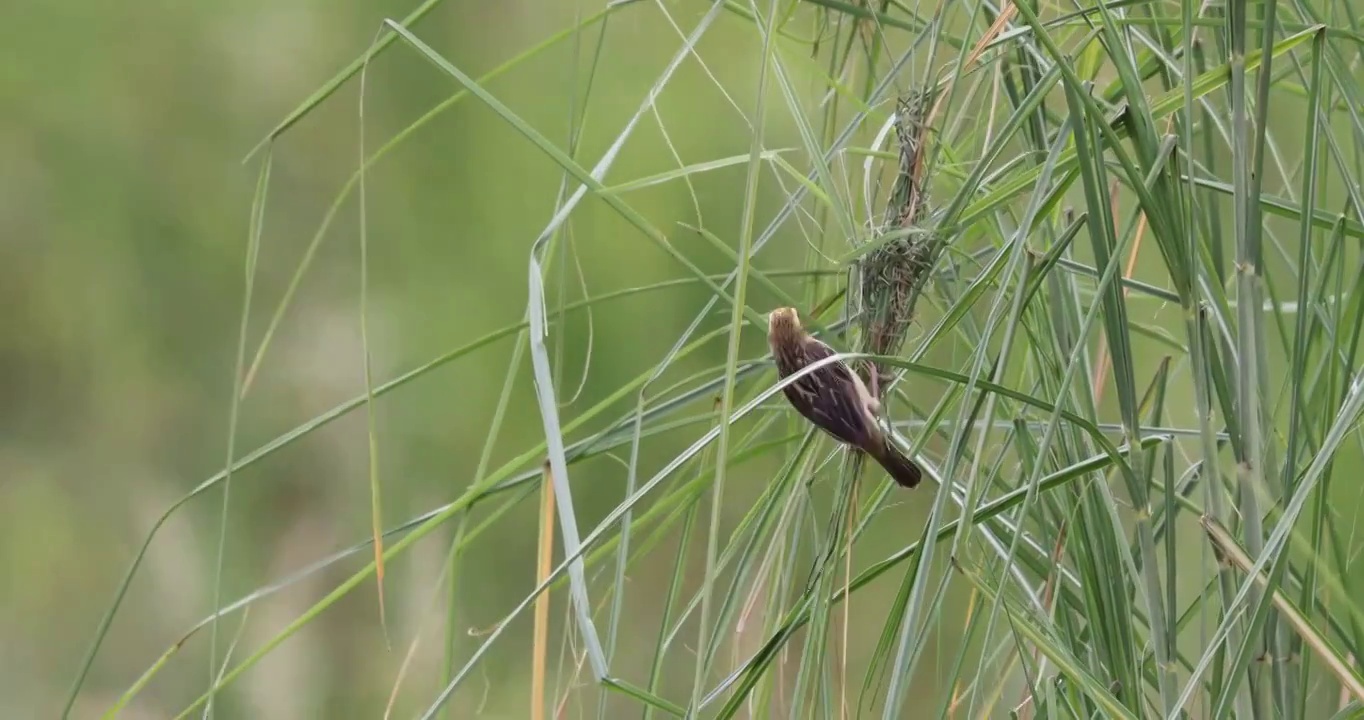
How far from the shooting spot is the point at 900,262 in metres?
0.46

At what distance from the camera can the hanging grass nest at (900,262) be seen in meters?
0.46

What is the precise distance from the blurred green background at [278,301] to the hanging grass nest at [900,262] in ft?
2.59

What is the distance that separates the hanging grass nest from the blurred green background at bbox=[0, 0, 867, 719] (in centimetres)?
79

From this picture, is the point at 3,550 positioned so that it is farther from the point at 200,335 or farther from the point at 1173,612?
the point at 1173,612

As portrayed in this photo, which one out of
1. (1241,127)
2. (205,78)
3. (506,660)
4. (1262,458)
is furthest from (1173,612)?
(205,78)

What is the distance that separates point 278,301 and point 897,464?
1119 mm

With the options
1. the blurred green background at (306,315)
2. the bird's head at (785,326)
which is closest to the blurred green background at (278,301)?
the blurred green background at (306,315)

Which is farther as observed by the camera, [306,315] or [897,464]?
[306,315]

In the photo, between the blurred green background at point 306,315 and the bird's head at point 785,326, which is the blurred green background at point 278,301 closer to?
the blurred green background at point 306,315

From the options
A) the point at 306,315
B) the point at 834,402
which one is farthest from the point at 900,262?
the point at 306,315

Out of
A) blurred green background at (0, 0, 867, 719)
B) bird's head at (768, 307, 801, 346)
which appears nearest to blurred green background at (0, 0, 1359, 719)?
blurred green background at (0, 0, 867, 719)

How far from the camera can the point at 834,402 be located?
1.48 feet

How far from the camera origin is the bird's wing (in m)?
0.45

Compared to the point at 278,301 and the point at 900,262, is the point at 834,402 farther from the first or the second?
the point at 278,301
